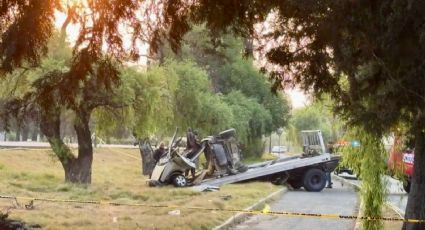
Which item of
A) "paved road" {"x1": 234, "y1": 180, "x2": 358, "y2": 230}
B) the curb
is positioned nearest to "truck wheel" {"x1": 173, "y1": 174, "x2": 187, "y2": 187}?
"paved road" {"x1": 234, "y1": 180, "x2": 358, "y2": 230}

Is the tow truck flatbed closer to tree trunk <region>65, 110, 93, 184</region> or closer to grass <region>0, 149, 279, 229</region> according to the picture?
grass <region>0, 149, 279, 229</region>

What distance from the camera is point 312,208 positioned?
1708cm

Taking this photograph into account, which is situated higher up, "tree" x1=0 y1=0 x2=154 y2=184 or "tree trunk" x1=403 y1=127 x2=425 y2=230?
"tree" x1=0 y1=0 x2=154 y2=184

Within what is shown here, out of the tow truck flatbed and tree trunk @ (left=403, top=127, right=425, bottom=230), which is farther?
the tow truck flatbed

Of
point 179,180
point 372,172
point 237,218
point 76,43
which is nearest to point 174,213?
point 237,218

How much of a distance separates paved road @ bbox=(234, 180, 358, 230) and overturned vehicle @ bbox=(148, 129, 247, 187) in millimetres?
2340

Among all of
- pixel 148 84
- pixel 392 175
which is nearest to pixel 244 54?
pixel 392 175

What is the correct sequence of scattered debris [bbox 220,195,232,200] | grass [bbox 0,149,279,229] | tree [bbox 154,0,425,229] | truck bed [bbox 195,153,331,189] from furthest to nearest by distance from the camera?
truck bed [bbox 195,153,331,189], scattered debris [bbox 220,195,232,200], grass [bbox 0,149,279,229], tree [bbox 154,0,425,229]

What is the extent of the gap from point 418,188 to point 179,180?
1245 cm

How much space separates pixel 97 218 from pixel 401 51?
24.6 feet

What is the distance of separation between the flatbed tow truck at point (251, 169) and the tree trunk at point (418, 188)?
35.7 ft

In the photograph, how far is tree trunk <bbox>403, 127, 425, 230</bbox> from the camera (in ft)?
30.0

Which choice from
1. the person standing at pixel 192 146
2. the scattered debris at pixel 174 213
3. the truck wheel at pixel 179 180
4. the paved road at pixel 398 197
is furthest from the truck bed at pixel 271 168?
the scattered debris at pixel 174 213

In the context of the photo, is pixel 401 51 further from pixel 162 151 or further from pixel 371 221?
pixel 162 151
